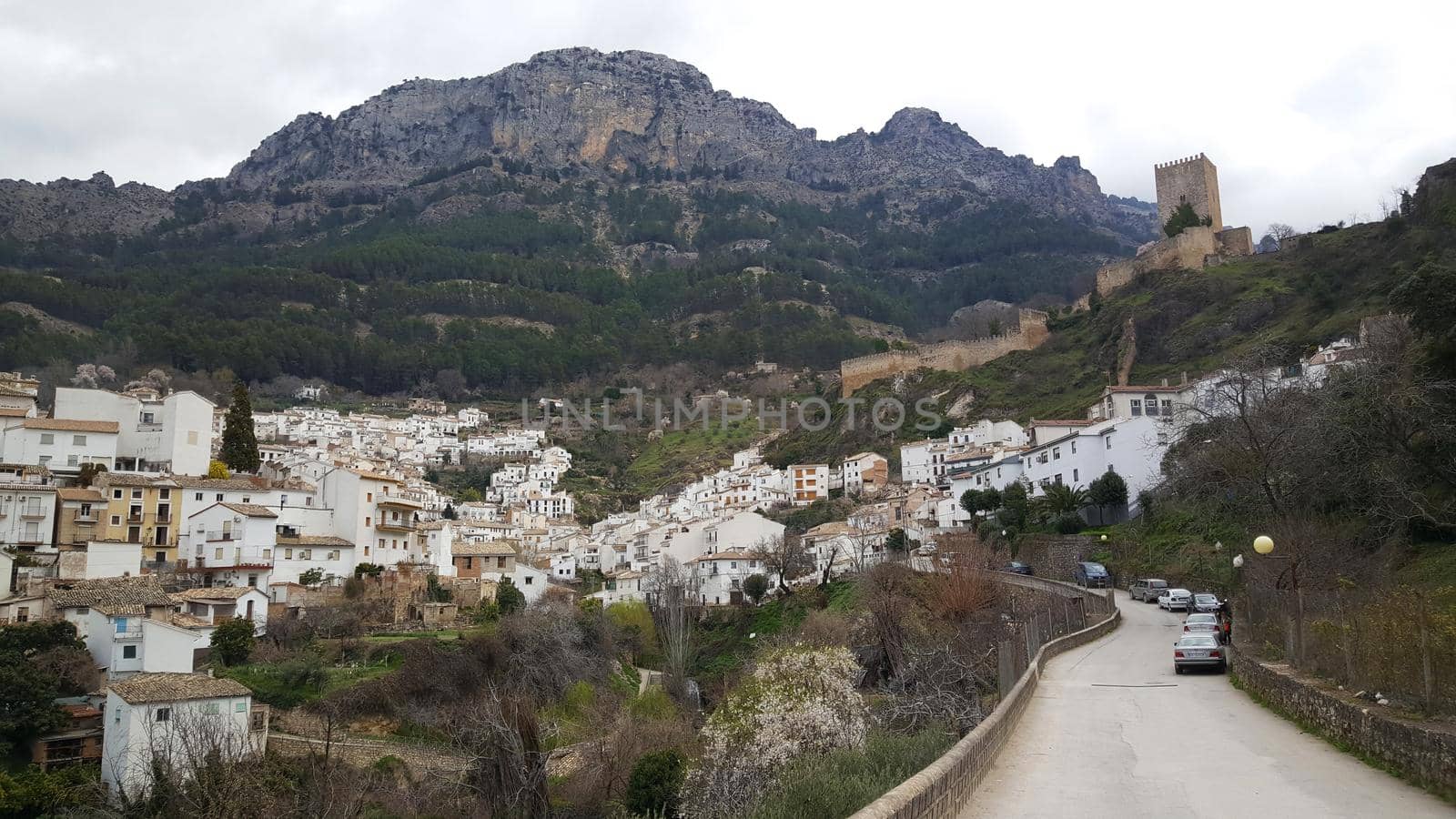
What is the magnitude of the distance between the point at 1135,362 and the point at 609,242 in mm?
128316

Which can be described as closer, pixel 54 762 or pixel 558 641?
pixel 54 762

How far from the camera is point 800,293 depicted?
15650cm

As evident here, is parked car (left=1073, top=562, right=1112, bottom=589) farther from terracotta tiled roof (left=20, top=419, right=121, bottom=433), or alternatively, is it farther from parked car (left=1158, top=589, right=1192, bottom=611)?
terracotta tiled roof (left=20, top=419, right=121, bottom=433)

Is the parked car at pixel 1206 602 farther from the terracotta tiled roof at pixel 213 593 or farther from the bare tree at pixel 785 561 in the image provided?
the terracotta tiled roof at pixel 213 593

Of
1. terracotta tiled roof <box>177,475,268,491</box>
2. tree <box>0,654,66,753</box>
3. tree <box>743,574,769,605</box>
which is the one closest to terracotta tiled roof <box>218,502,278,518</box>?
terracotta tiled roof <box>177,475,268,491</box>

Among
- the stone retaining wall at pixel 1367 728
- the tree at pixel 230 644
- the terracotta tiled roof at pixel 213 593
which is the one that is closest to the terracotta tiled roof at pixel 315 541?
the terracotta tiled roof at pixel 213 593

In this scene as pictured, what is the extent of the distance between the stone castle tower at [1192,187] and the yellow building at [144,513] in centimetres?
8527

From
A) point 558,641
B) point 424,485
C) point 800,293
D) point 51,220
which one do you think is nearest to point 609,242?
point 800,293

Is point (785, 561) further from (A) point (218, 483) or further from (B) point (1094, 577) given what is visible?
(A) point (218, 483)

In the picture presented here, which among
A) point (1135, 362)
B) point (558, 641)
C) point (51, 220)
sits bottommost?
point (558, 641)

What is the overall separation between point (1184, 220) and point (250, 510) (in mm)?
80502

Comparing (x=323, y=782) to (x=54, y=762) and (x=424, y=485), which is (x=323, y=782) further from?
(x=424, y=485)

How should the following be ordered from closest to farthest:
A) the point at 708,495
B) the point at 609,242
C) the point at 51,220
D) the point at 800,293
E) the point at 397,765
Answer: the point at 397,765
the point at 708,495
the point at 800,293
the point at 51,220
the point at 609,242

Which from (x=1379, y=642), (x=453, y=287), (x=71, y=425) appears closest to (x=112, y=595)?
(x=71, y=425)
